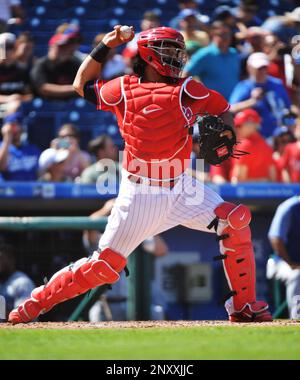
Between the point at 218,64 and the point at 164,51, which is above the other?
the point at 164,51

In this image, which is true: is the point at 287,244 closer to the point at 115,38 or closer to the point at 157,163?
the point at 157,163

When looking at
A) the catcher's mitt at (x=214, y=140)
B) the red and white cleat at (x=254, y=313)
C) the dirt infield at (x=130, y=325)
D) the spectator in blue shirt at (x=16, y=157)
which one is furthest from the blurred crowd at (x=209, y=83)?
the red and white cleat at (x=254, y=313)

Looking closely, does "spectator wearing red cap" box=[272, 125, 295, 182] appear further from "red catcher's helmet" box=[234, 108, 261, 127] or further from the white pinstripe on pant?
the white pinstripe on pant

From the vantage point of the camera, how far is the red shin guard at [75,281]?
18.7 feet

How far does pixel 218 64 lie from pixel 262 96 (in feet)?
1.87

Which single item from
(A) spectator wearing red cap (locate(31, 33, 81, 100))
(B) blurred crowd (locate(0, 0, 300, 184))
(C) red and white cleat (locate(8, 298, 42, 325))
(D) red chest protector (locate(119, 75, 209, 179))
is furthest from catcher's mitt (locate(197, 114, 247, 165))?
(A) spectator wearing red cap (locate(31, 33, 81, 100))

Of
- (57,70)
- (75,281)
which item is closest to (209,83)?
(57,70)

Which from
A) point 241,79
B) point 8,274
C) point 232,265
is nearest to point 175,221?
point 232,265

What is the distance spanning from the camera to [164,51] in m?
5.80

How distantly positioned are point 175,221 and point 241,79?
4.87 metres

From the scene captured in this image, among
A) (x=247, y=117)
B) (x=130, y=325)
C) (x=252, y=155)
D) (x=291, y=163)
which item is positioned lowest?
(x=130, y=325)

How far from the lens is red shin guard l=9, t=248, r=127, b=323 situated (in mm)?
5695
